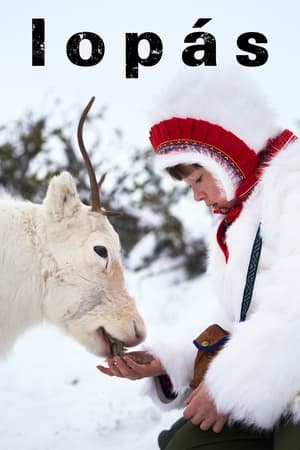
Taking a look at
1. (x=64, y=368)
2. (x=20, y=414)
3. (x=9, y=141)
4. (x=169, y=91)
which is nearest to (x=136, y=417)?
(x=20, y=414)

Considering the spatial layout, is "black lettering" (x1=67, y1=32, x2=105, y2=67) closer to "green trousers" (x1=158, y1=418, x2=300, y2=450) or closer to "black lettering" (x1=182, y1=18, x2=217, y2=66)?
"black lettering" (x1=182, y1=18, x2=217, y2=66)

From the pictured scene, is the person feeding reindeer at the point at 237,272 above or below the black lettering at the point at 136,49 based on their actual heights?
below

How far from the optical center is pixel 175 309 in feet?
22.0

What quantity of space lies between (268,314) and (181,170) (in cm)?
68

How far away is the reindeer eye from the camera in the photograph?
272 cm

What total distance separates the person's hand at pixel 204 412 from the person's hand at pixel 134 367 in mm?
370

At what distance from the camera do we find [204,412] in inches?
75.9

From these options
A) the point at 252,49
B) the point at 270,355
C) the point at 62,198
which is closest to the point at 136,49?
the point at 252,49

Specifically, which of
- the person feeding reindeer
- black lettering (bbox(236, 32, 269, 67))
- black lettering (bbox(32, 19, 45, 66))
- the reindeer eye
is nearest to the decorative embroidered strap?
the person feeding reindeer

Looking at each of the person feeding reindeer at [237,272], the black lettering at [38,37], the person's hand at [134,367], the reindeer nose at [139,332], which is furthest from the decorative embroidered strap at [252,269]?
the black lettering at [38,37]

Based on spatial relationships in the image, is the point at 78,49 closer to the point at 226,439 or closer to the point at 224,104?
the point at 224,104

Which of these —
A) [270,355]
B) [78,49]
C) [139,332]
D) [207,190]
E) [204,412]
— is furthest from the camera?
[78,49]

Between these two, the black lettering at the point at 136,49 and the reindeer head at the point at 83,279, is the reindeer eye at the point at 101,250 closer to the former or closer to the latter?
the reindeer head at the point at 83,279

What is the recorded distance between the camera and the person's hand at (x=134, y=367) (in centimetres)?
230
